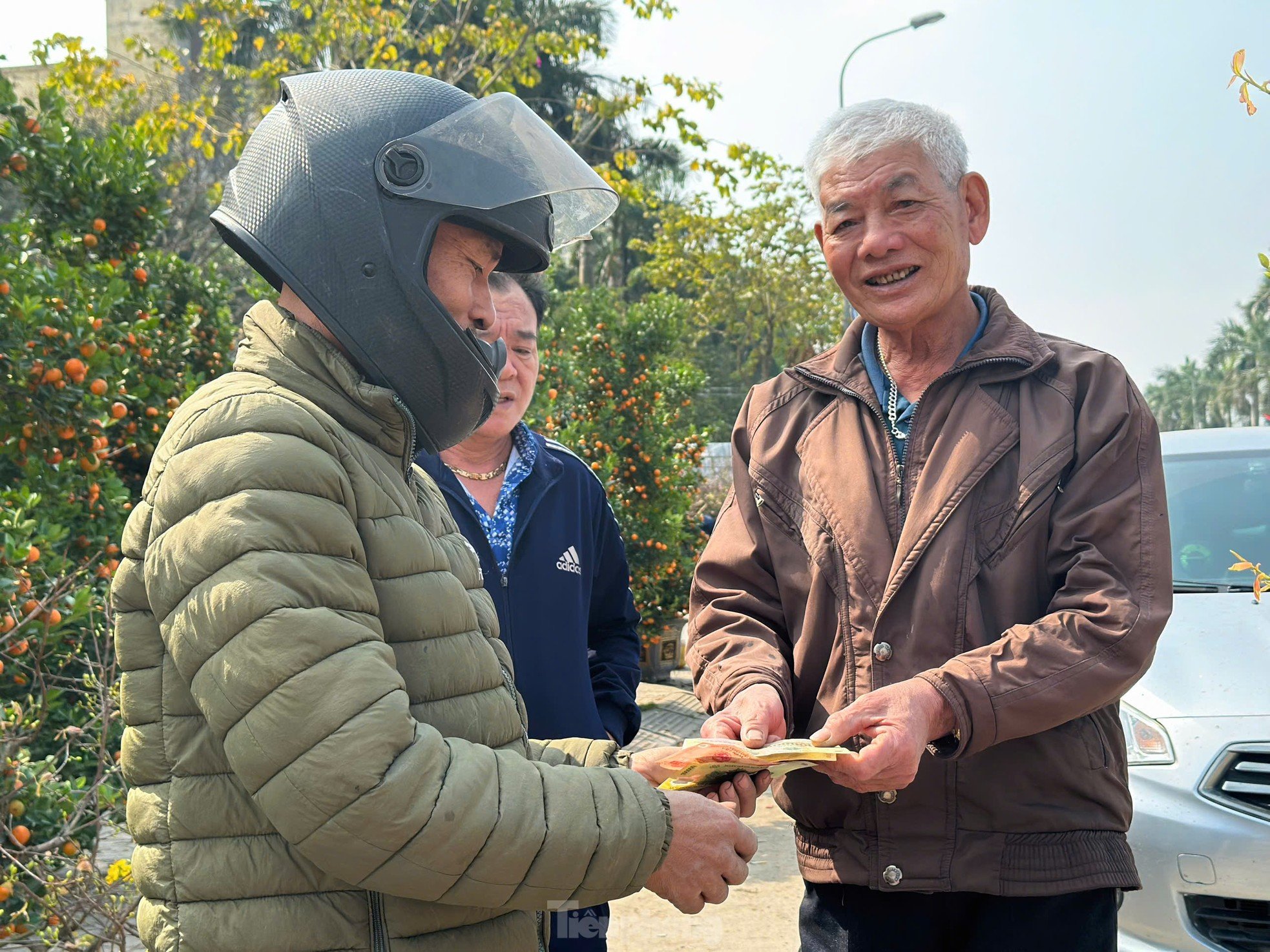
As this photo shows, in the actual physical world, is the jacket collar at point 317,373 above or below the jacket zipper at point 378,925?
above

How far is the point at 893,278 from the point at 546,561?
3.46 feet

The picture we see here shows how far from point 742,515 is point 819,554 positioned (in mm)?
262

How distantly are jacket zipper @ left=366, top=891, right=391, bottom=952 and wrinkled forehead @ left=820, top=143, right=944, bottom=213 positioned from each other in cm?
173

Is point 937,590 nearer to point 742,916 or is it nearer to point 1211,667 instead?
point 1211,667

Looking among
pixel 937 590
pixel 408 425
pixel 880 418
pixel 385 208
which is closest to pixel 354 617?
pixel 408 425

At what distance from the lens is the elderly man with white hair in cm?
205

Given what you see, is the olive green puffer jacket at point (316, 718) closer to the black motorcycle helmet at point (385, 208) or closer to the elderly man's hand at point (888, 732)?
the black motorcycle helmet at point (385, 208)

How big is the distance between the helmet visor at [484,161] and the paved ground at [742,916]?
3.42m

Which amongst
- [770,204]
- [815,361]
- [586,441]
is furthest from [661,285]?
[815,361]

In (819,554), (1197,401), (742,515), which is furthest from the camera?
(1197,401)

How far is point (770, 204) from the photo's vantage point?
875 inches

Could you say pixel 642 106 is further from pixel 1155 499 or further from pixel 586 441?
pixel 1155 499

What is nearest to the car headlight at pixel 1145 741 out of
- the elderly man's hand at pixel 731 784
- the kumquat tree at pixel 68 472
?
the elderly man's hand at pixel 731 784

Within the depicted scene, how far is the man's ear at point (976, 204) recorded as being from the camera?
250 cm
